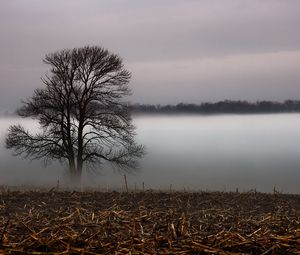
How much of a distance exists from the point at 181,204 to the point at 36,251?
486cm

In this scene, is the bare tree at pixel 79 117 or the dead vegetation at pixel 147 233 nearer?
the dead vegetation at pixel 147 233

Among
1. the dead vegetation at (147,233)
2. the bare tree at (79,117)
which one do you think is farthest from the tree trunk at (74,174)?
the dead vegetation at (147,233)

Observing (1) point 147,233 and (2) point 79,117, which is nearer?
(1) point 147,233

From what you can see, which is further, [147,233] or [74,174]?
[74,174]

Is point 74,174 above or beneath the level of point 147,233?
beneath

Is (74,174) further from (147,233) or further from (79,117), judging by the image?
(147,233)

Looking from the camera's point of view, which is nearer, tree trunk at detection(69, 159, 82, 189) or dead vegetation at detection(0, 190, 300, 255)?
dead vegetation at detection(0, 190, 300, 255)

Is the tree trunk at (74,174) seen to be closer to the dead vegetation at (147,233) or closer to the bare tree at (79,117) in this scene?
the bare tree at (79,117)

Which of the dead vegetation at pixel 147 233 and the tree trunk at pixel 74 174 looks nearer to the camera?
the dead vegetation at pixel 147 233

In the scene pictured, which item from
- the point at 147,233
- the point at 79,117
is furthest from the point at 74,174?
the point at 147,233

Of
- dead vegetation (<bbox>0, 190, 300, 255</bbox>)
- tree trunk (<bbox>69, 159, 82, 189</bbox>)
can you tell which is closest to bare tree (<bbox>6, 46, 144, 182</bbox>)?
tree trunk (<bbox>69, 159, 82, 189</bbox>)

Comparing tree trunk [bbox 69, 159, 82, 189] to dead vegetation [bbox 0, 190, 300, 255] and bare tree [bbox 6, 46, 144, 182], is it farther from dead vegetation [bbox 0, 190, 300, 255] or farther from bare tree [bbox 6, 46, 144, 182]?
dead vegetation [bbox 0, 190, 300, 255]

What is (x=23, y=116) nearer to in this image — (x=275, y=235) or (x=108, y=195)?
(x=108, y=195)

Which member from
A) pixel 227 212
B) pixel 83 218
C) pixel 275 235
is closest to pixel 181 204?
pixel 227 212
